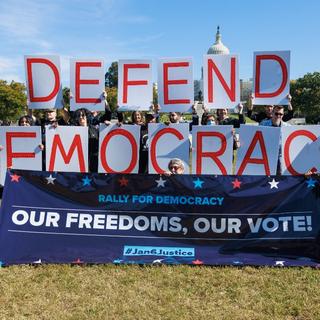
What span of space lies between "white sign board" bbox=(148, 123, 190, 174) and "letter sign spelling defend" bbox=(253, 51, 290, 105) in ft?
4.23

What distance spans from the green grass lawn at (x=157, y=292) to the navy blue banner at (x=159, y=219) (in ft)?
0.72

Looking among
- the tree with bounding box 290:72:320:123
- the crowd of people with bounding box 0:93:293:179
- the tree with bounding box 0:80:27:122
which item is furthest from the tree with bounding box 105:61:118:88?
the crowd of people with bounding box 0:93:293:179

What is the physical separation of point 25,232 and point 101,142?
1946 millimetres

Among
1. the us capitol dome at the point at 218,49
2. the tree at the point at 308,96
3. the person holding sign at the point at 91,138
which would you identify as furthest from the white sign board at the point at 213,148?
the us capitol dome at the point at 218,49

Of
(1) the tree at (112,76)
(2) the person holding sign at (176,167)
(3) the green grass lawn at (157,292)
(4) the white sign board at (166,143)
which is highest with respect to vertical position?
(1) the tree at (112,76)

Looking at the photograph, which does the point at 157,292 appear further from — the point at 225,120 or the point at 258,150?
the point at 225,120

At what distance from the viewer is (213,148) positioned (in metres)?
7.14

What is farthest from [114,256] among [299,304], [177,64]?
[177,64]

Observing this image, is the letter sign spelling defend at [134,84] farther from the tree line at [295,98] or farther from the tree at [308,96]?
the tree at [308,96]

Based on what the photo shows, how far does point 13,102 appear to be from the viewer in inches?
2542

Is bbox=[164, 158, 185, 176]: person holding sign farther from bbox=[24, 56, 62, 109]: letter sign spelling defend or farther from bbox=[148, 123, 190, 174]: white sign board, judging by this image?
bbox=[24, 56, 62, 109]: letter sign spelling defend

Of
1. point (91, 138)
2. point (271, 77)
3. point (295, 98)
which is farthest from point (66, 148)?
point (295, 98)

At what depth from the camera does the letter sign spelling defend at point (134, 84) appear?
24.2 ft

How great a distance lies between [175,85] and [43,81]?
2114mm
